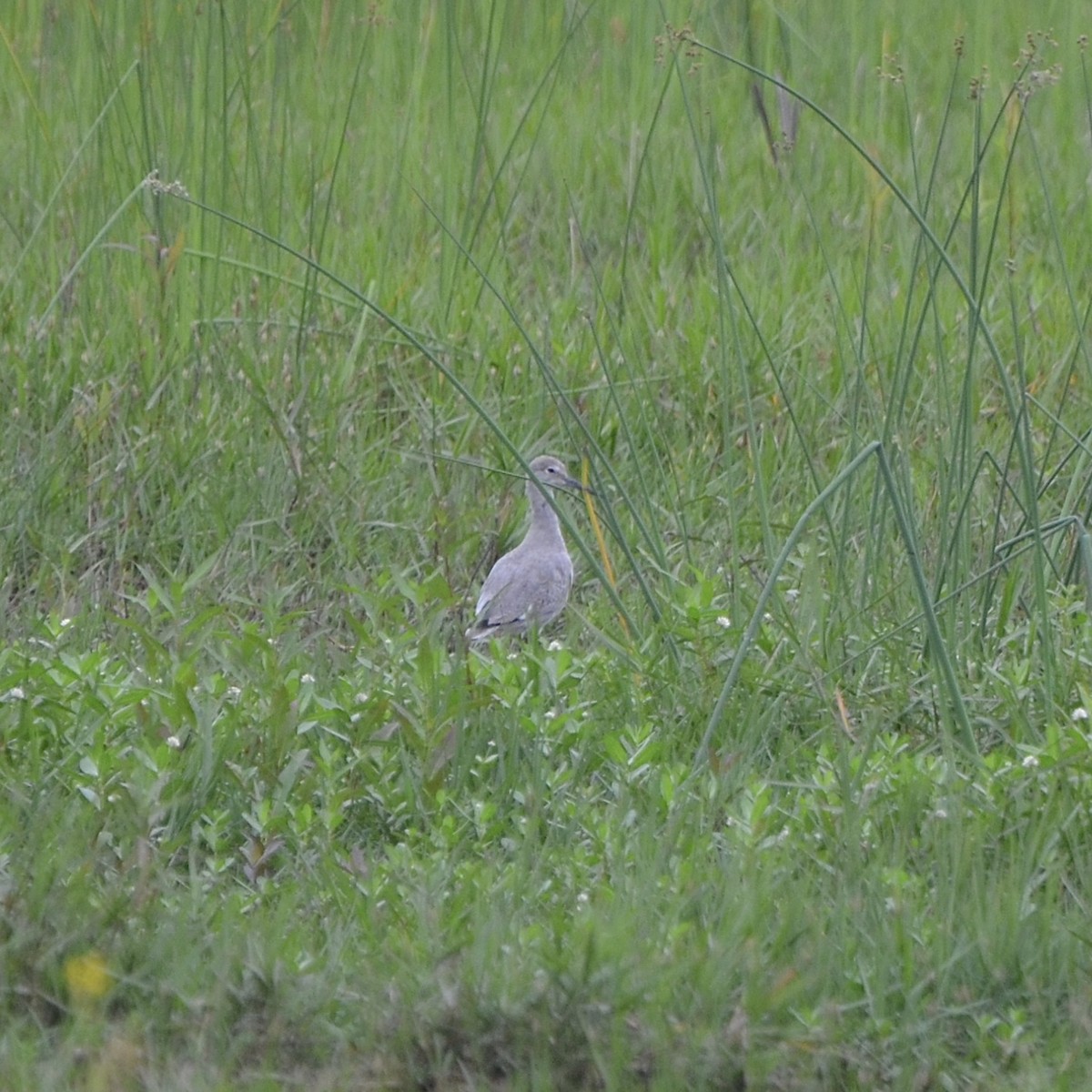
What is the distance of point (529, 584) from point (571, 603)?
332 millimetres

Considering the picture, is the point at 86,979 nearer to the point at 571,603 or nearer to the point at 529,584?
the point at 529,584

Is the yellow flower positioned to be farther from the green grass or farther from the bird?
the bird

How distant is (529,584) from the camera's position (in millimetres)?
4738

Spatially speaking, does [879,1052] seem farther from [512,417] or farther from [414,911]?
[512,417]

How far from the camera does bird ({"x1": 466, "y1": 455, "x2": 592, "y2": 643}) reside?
4.66 m

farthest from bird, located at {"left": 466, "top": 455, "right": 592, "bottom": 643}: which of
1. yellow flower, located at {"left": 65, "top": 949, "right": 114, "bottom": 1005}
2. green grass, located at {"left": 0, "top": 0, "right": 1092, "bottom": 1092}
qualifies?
yellow flower, located at {"left": 65, "top": 949, "right": 114, "bottom": 1005}

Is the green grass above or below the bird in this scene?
above

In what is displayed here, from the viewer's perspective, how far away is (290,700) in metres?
3.47

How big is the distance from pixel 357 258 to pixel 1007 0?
149 inches

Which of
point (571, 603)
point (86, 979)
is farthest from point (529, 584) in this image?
point (86, 979)

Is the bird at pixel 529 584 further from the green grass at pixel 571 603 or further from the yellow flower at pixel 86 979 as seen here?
the yellow flower at pixel 86 979

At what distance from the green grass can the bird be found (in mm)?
90

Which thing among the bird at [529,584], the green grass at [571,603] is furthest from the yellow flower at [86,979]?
the bird at [529,584]

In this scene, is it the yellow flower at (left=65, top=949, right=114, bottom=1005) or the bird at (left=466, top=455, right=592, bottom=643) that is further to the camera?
the bird at (left=466, top=455, right=592, bottom=643)
